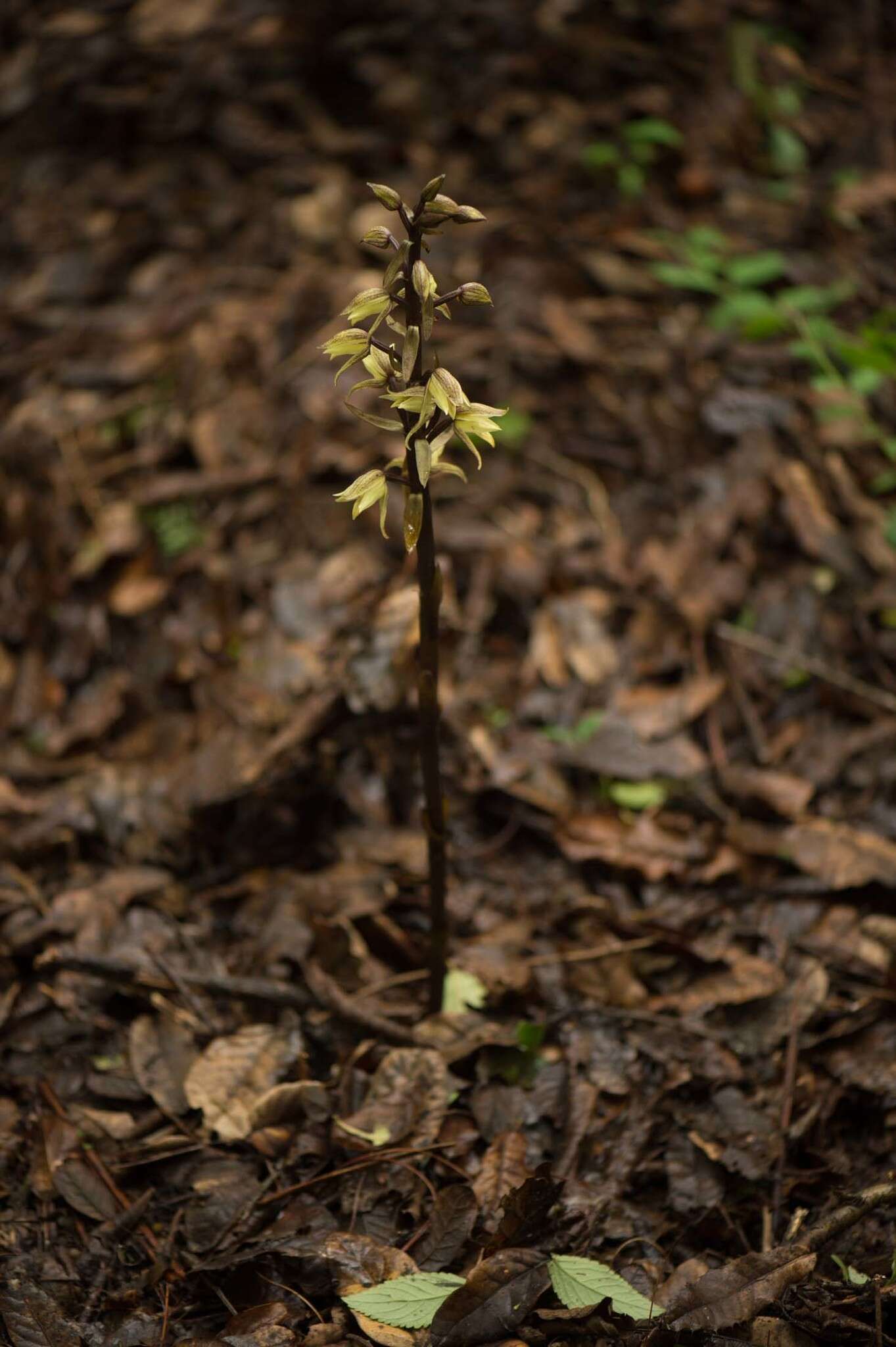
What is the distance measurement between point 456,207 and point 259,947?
81.7 inches

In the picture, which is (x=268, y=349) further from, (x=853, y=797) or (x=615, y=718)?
(x=853, y=797)

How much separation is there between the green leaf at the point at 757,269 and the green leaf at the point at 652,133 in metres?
0.86

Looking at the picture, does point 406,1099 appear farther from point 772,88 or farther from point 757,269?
point 772,88

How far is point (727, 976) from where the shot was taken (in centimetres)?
294

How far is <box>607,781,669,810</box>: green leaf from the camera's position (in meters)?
3.43

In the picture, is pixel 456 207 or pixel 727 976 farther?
pixel 727 976

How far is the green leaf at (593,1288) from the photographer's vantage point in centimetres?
213

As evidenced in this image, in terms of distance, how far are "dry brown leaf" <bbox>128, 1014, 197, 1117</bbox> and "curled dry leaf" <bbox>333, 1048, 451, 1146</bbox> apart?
0.45 m

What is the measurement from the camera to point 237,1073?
2654mm

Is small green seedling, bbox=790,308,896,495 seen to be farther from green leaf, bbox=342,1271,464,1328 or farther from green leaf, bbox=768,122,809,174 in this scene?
green leaf, bbox=342,1271,464,1328

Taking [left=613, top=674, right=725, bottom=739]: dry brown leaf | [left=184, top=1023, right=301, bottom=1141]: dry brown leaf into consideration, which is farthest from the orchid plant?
[left=613, top=674, right=725, bottom=739]: dry brown leaf

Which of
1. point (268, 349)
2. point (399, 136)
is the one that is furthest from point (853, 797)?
point (399, 136)

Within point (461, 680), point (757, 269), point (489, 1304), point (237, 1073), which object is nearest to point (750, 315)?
point (757, 269)

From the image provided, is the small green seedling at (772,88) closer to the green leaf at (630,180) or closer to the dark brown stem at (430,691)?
the green leaf at (630,180)
